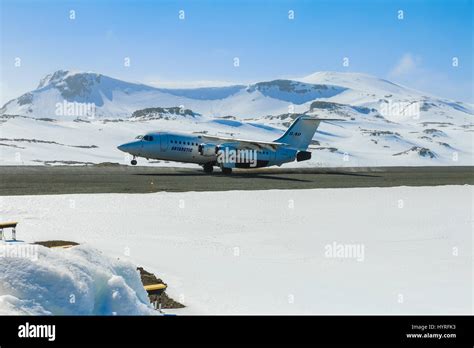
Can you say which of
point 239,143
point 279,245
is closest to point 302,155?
point 239,143

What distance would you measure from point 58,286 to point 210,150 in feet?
128

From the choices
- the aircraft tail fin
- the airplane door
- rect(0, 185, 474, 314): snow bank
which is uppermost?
the aircraft tail fin

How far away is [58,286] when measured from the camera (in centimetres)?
766

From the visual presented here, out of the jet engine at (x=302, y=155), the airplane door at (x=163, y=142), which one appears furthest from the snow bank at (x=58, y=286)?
the jet engine at (x=302, y=155)

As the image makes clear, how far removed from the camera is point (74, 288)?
25.4ft

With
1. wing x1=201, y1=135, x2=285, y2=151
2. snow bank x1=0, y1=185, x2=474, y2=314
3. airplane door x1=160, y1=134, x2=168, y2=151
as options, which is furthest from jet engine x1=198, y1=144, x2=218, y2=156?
snow bank x1=0, y1=185, x2=474, y2=314

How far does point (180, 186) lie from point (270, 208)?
10.1 m

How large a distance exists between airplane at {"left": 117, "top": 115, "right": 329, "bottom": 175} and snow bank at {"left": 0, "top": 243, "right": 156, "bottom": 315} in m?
36.6

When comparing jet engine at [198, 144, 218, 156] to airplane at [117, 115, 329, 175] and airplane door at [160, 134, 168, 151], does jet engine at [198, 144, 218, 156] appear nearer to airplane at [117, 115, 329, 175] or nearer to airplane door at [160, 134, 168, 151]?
airplane at [117, 115, 329, 175]

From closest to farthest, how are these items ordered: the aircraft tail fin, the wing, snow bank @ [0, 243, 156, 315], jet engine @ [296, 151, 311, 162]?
snow bank @ [0, 243, 156, 315] < the wing < jet engine @ [296, 151, 311, 162] < the aircraft tail fin

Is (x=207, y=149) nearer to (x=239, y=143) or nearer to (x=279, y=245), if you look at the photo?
(x=239, y=143)

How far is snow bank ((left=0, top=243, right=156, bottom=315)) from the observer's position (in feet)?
24.3

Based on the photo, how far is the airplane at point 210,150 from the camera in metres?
44.9
